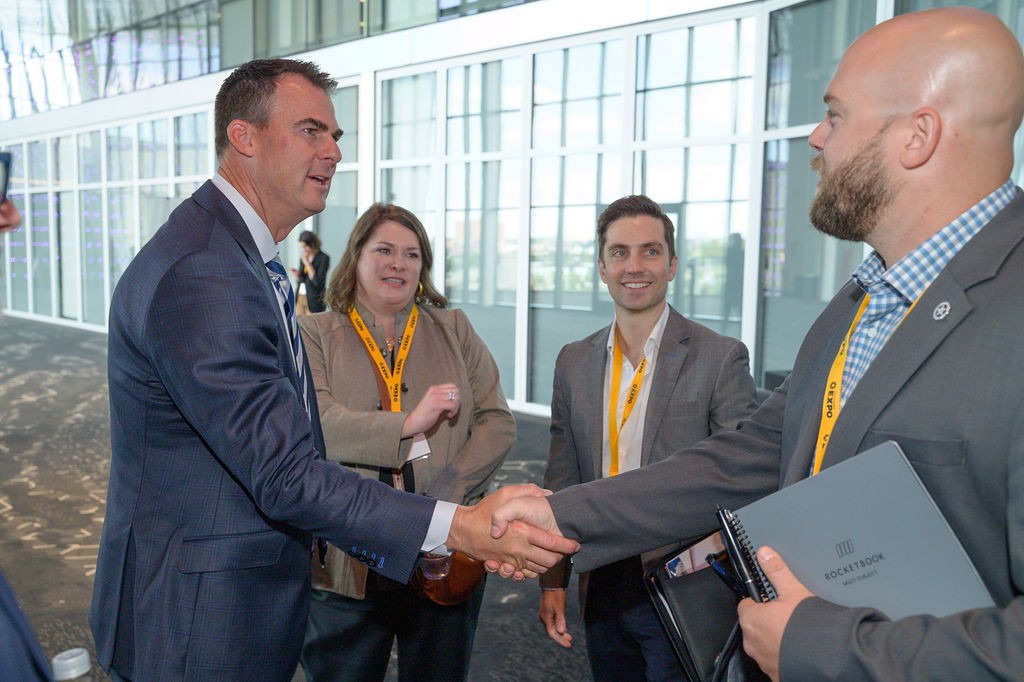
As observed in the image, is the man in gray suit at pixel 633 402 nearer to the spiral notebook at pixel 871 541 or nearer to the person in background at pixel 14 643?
the spiral notebook at pixel 871 541

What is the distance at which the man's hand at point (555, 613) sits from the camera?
2648 millimetres

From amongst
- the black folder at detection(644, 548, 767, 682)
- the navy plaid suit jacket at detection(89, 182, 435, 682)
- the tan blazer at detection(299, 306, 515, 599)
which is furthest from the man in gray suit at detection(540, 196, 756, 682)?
the navy plaid suit jacket at detection(89, 182, 435, 682)

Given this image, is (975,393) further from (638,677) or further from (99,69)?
(99,69)

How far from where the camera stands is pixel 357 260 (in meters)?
2.94

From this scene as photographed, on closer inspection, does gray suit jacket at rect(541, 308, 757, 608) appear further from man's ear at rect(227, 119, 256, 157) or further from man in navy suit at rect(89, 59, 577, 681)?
man's ear at rect(227, 119, 256, 157)

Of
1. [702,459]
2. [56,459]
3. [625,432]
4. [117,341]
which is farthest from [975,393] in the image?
[56,459]

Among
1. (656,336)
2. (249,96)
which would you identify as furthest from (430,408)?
(249,96)

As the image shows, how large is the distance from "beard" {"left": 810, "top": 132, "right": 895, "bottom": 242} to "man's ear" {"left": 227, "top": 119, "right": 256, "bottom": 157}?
1.43m

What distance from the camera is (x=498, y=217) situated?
9750 mm

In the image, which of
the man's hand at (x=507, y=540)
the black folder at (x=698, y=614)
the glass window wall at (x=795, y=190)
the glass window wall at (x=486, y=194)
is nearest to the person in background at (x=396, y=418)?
the man's hand at (x=507, y=540)

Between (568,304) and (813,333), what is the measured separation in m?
7.56

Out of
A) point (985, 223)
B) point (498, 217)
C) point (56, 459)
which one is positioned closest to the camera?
point (985, 223)

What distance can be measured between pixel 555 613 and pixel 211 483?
4.32 ft

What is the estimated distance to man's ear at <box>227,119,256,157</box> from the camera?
2.14 metres
